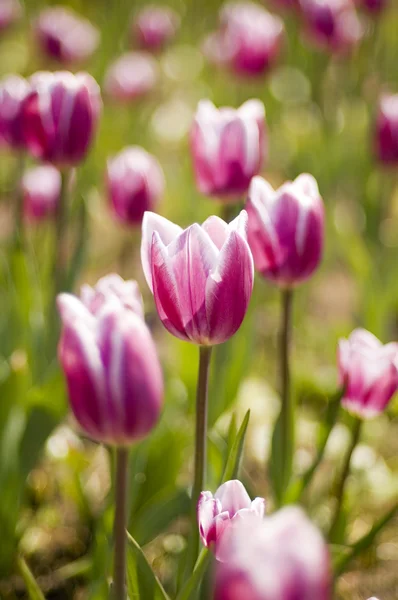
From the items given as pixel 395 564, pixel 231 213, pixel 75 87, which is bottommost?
pixel 395 564

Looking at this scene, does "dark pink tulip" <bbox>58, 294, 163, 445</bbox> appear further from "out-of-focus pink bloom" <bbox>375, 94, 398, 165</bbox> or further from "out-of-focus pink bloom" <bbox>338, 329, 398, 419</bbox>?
"out-of-focus pink bloom" <bbox>375, 94, 398, 165</bbox>

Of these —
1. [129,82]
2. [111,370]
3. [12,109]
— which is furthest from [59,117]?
[129,82]

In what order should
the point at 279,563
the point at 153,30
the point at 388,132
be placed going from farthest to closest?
the point at 153,30
the point at 388,132
the point at 279,563

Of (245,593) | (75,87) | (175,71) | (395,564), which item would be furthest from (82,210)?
(175,71)

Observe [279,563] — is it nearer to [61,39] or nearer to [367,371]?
[367,371]

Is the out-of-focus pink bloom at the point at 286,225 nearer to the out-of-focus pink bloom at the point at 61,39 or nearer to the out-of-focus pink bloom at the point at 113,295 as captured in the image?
the out-of-focus pink bloom at the point at 113,295

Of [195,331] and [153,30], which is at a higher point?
[153,30]

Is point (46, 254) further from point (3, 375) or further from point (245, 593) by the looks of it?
point (245, 593)

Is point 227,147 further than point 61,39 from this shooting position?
No
